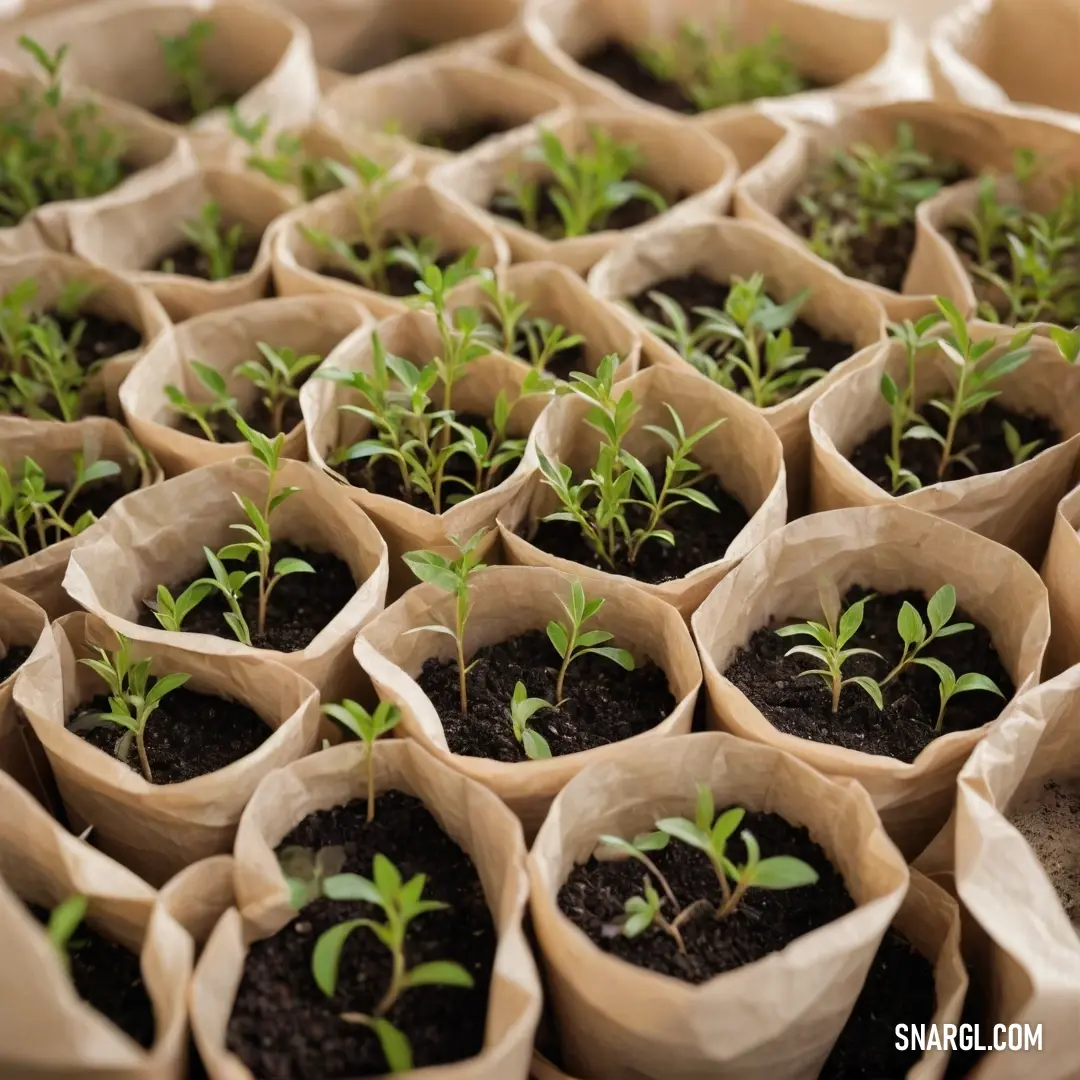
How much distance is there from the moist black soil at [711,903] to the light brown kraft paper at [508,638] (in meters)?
0.09

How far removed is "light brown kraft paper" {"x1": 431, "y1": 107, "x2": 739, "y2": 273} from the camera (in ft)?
5.14

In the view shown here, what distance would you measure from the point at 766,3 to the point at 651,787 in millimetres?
1503

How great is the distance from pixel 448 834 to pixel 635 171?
1.13m

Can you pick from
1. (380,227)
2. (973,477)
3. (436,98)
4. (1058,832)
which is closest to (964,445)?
(973,477)

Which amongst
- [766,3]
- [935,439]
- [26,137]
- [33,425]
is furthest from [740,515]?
[26,137]

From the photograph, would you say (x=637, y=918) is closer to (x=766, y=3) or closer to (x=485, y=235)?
(x=485, y=235)

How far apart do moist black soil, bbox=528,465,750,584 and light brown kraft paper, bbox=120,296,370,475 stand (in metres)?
0.31

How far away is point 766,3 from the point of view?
1.95m

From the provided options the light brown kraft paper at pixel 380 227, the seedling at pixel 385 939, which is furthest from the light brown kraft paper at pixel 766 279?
the seedling at pixel 385 939

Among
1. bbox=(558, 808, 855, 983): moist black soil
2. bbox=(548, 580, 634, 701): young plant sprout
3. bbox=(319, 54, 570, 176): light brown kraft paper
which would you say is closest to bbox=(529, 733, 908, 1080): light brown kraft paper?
bbox=(558, 808, 855, 983): moist black soil

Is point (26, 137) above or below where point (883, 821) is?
above

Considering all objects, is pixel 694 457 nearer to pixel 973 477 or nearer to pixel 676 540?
pixel 676 540

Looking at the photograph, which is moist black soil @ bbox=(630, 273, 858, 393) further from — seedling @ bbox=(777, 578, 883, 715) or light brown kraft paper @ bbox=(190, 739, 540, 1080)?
light brown kraft paper @ bbox=(190, 739, 540, 1080)

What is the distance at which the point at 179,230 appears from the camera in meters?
1.66
